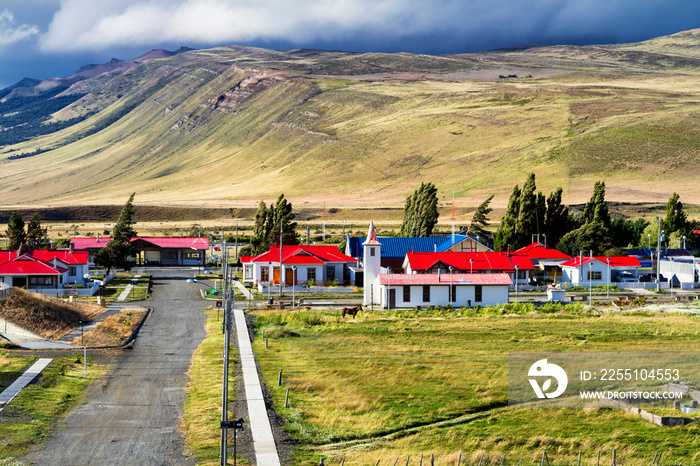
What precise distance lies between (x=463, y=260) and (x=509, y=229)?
3256cm

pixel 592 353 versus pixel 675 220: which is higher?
pixel 675 220

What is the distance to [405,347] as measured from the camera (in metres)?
47.5

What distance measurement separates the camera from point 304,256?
87312 mm

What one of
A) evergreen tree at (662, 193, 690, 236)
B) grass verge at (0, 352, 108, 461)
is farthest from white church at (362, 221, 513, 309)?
evergreen tree at (662, 193, 690, 236)

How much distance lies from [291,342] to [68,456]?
23859 millimetres

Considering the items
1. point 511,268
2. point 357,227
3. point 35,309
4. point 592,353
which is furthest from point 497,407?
point 357,227

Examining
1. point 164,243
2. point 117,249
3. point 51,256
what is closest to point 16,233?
point 117,249

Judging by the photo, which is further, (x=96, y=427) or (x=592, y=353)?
(x=592, y=353)

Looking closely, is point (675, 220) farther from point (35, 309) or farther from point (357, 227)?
point (35, 309)

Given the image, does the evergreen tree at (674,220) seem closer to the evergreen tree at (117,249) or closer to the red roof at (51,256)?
the evergreen tree at (117,249)

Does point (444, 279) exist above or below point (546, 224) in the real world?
below

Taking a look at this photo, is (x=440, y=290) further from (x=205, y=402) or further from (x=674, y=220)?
(x=674, y=220)

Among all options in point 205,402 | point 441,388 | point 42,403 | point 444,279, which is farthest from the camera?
point 444,279

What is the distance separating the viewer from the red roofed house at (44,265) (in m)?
77.6
